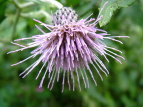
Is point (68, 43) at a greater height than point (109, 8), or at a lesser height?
lesser

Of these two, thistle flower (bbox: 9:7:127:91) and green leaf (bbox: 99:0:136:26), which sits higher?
green leaf (bbox: 99:0:136:26)

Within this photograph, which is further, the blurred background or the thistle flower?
the blurred background

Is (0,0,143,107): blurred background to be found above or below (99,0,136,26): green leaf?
below

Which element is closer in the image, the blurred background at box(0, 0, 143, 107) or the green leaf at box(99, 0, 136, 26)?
the green leaf at box(99, 0, 136, 26)

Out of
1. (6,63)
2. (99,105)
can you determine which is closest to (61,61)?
(99,105)

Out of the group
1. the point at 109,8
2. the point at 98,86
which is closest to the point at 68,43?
the point at 109,8

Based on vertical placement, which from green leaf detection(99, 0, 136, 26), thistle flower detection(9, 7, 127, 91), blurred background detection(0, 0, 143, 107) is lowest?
blurred background detection(0, 0, 143, 107)

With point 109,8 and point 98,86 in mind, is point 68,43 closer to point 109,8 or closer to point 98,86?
point 109,8

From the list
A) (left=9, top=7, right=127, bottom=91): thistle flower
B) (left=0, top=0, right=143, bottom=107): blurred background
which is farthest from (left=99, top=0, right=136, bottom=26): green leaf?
(left=0, top=0, right=143, bottom=107): blurred background

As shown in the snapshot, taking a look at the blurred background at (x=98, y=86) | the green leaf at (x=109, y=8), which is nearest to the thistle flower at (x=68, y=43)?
the green leaf at (x=109, y=8)

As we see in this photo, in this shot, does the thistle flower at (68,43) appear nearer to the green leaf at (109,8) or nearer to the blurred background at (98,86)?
the green leaf at (109,8)

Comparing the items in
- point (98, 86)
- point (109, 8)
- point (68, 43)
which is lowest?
point (98, 86)

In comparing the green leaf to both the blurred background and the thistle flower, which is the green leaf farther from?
the blurred background
